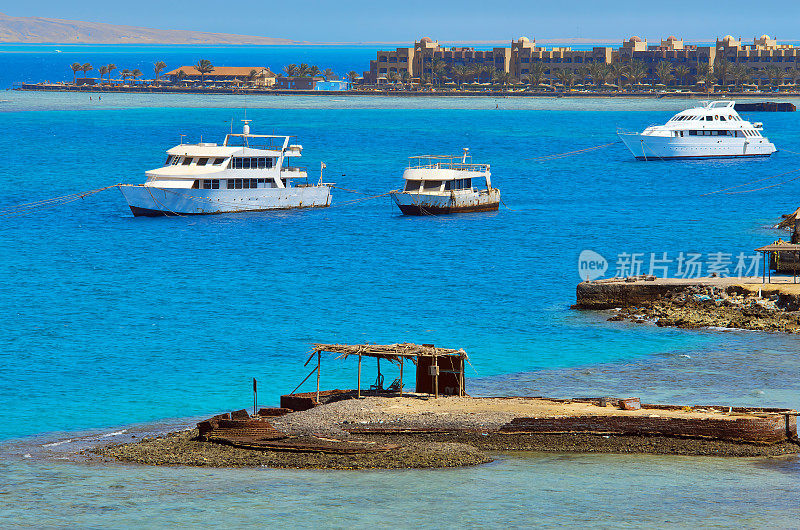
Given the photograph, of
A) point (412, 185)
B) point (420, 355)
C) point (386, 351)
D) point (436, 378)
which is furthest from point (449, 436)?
point (412, 185)

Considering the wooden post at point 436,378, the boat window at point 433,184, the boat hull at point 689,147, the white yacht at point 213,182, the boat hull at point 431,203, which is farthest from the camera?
the boat hull at point 689,147

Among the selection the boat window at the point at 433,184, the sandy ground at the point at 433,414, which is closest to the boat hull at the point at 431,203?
the boat window at the point at 433,184

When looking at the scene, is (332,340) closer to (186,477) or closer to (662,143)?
(186,477)

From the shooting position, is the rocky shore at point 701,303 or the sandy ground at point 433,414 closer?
the sandy ground at point 433,414

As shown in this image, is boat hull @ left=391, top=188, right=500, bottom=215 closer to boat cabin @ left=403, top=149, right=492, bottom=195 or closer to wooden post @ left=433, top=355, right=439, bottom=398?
boat cabin @ left=403, top=149, right=492, bottom=195

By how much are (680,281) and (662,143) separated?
8492 centimetres

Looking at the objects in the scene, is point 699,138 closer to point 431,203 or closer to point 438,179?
point 431,203

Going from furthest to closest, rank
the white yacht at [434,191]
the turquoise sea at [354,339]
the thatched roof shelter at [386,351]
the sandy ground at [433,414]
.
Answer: the white yacht at [434,191] < the thatched roof shelter at [386,351] < the sandy ground at [433,414] < the turquoise sea at [354,339]

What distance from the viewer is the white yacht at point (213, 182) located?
262 ft

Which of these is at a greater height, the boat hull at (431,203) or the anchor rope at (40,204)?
the boat hull at (431,203)

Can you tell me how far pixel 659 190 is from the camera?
10675 centimetres

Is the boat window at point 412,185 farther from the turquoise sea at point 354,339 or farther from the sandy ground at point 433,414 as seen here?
the sandy ground at point 433,414

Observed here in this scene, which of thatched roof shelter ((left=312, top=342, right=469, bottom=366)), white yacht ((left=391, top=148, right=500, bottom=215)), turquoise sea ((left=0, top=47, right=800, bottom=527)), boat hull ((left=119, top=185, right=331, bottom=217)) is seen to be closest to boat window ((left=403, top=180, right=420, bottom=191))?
white yacht ((left=391, top=148, right=500, bottom=215))

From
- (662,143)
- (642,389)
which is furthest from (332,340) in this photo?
(662,143)
